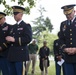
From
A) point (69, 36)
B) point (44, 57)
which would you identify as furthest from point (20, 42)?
point (44, 57)

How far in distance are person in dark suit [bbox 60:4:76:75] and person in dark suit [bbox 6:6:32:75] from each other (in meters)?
1.01

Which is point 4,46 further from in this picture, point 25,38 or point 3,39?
point 25,38

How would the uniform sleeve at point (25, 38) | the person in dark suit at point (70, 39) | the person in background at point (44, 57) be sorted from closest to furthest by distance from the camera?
the person in dark suit at point (70, 39) < the uniform sleeve at point (25, 38) < the person in background at point (44, 57)

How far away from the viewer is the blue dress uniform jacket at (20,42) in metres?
7.11

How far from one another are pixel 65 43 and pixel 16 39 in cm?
123

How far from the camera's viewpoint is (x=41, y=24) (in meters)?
79.7

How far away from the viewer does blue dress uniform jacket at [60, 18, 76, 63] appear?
6258 mm

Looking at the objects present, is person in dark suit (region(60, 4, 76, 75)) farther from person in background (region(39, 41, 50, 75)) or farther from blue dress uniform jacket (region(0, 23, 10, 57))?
person in background (region(39, 41, 50, 75))

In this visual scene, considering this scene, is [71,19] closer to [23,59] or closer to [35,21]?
[23,59]

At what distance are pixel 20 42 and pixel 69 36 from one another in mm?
1267

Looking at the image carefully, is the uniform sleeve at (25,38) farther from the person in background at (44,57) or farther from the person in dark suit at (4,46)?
the person in background at (44,57)

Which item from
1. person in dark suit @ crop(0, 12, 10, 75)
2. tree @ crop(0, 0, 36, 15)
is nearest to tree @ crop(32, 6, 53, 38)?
tree @ crop(0, 0, 36, 15)

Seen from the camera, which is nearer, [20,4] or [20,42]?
[20,42]

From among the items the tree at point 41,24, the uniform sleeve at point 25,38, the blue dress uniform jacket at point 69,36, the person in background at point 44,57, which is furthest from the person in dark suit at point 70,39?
the tree at point 41,24
